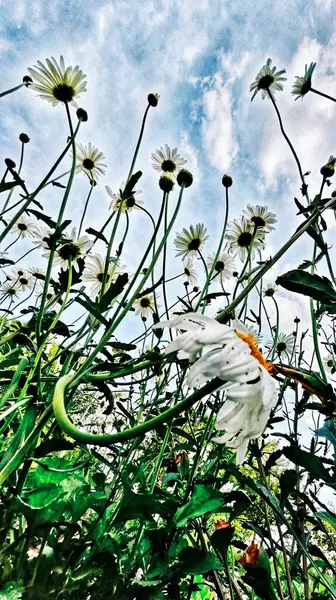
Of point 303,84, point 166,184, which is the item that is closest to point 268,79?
point 303,84

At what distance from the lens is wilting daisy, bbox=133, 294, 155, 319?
1.71 m

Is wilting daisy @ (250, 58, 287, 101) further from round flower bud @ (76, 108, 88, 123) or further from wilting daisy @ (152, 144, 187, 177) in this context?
round flower bud @ (76, 108, 88, 123)

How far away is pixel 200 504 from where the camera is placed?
66cm

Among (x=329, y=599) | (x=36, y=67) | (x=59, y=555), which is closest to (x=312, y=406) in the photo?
(x=329, y=599)

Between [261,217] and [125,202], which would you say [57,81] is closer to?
[125,202]

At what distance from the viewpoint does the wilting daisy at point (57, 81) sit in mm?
1133

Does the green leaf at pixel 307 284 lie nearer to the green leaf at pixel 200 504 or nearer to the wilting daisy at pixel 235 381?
the wilting daisy at pixel 235 381

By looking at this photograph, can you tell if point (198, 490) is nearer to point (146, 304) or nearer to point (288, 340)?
point (146, 304)

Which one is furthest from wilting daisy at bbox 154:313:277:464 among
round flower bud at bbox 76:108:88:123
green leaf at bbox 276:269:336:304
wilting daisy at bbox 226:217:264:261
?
wilting daisy at bbox 226:217:264:261

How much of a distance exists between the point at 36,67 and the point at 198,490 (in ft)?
4.07

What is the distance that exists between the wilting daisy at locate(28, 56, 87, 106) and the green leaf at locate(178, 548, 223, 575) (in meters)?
1.23

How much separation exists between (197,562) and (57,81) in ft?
4.30

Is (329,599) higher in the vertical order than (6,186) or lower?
lower

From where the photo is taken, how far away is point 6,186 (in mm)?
759
